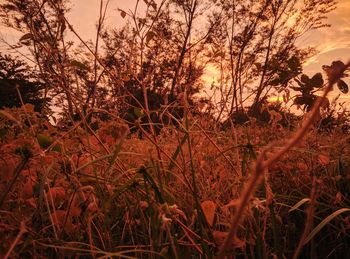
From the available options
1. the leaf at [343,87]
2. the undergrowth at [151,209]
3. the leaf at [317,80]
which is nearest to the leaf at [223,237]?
the undergrowth at [151,209]

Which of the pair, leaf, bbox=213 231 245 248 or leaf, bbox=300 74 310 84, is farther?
leaf, bbox=300 74 310 84

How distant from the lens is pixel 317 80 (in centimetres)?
199

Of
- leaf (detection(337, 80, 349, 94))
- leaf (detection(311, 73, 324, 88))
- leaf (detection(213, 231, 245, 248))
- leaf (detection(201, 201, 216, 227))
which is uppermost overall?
leaf (detection(311, 73, 324, 88))

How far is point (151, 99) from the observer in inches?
530

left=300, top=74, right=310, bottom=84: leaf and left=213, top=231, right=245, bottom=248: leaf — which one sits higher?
left=300, top=74, right=310, bottom=84: leaf

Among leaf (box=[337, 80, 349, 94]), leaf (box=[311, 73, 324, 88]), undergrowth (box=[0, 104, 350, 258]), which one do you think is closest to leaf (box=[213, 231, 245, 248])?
undergrowth (box=[0, 104, 350, 258])

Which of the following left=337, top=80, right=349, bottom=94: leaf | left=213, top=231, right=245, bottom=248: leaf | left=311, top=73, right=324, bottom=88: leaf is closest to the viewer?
left=213, top=231, right=245, bottom=248: leaf

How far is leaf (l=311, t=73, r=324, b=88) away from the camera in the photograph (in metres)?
1.94

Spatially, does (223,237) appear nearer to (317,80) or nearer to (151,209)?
(151,209)

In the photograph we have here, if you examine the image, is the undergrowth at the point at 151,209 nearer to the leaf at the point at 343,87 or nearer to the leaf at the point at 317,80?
the leaf at the point at 343,87

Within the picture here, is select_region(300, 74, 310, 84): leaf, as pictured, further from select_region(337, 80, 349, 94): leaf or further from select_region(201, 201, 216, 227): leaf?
select_region(201, 201, 216, 227): leaf

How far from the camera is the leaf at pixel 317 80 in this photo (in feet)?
6.38

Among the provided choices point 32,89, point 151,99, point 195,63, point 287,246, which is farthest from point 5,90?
point 287,246

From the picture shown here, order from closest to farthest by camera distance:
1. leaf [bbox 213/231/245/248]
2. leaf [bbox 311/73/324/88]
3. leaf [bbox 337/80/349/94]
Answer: leaf [bbox 213/231/245/248] < leaf [bbox 337/80/349/94] < leaf [bbox 311/73/324/88]
